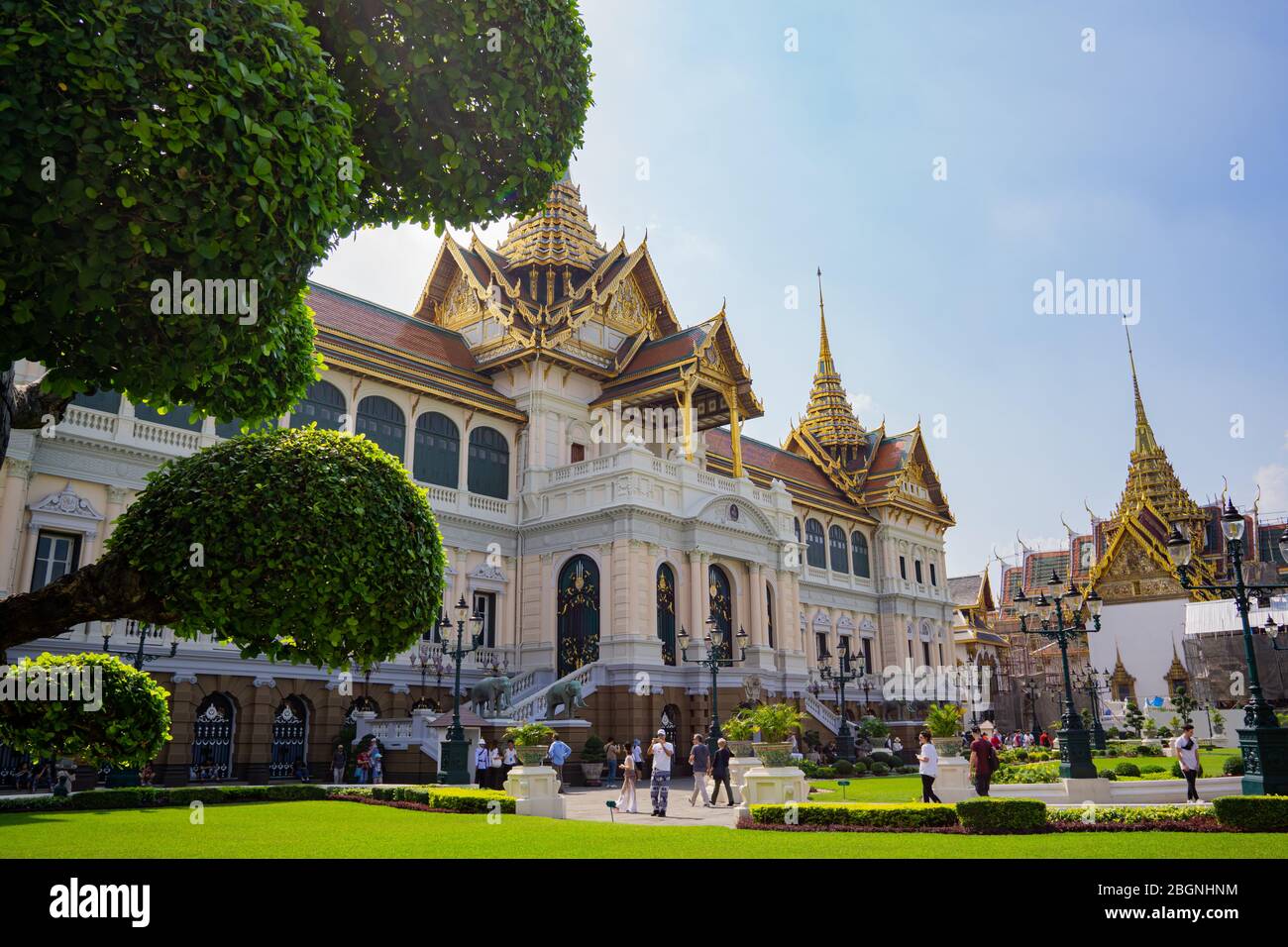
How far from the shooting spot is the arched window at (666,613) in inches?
1254

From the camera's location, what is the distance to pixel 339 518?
7234mm

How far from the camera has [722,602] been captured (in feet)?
113

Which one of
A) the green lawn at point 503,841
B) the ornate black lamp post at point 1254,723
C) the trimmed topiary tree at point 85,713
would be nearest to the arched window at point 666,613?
the green lawn at point 503,841

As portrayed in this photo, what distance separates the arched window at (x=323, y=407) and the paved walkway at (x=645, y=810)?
12913mm

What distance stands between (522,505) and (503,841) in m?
21.8

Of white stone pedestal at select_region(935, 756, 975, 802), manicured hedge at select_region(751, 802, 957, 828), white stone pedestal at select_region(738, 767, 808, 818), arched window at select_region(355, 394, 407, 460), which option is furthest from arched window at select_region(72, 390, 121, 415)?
white stone pedestal at select_region(935, 756, 975, 802)

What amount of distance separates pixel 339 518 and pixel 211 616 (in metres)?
1.12

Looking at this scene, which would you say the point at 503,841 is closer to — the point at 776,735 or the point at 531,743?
the point at 531,743

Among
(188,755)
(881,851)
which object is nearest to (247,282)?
(881,851)

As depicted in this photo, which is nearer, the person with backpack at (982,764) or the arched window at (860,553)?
the person with backpack at (982,764)

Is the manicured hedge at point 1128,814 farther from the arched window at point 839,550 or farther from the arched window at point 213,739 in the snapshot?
the arched window at point 839,550

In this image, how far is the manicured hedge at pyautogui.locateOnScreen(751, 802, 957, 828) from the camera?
47.8 feet

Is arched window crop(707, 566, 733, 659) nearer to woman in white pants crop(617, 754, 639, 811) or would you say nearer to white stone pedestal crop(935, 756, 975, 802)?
woman in white pants crop(617, 754, 639, 811)
